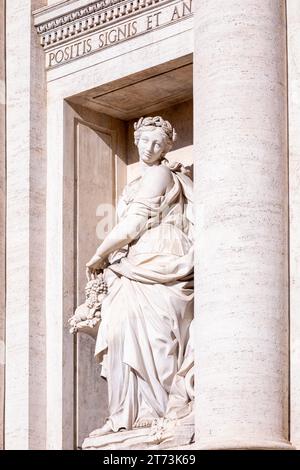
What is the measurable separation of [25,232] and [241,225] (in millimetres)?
2793

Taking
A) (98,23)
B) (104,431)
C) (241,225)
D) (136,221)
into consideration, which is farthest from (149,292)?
(98,23)

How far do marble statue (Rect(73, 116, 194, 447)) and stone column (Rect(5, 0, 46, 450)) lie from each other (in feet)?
1.80

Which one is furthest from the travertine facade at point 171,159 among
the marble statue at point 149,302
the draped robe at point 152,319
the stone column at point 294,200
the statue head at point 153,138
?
the draped robe at point 152,319

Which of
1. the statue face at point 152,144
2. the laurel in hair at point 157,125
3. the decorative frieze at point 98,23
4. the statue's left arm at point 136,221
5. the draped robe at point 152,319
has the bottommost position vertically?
the draped robe at point 152,319

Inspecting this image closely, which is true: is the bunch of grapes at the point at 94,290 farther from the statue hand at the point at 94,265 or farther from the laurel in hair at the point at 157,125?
the laurel in hair at the point at 157,125

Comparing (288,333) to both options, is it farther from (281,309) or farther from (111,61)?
(111,61)

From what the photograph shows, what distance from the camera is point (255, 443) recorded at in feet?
46.6

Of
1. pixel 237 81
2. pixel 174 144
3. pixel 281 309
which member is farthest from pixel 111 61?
pixel 281 309

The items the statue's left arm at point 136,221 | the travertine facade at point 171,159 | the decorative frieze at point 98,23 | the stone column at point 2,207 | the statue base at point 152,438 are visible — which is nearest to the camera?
the travertine facade at point 171,159

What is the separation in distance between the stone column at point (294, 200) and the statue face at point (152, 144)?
167 centimetres

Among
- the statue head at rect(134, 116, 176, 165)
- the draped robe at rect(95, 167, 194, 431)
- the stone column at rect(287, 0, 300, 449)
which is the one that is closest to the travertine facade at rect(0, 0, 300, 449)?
the stone column at rect(287, 0, 300, 449)

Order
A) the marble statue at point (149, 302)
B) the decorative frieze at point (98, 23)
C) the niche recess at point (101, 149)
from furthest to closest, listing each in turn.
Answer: the niche recess at point (101, 149)
the decorative frieze at point (98, 23)
the marble statue at point (149, 302)

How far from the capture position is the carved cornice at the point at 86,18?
1666 centimetres

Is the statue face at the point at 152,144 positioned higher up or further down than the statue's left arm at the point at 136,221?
higher up
